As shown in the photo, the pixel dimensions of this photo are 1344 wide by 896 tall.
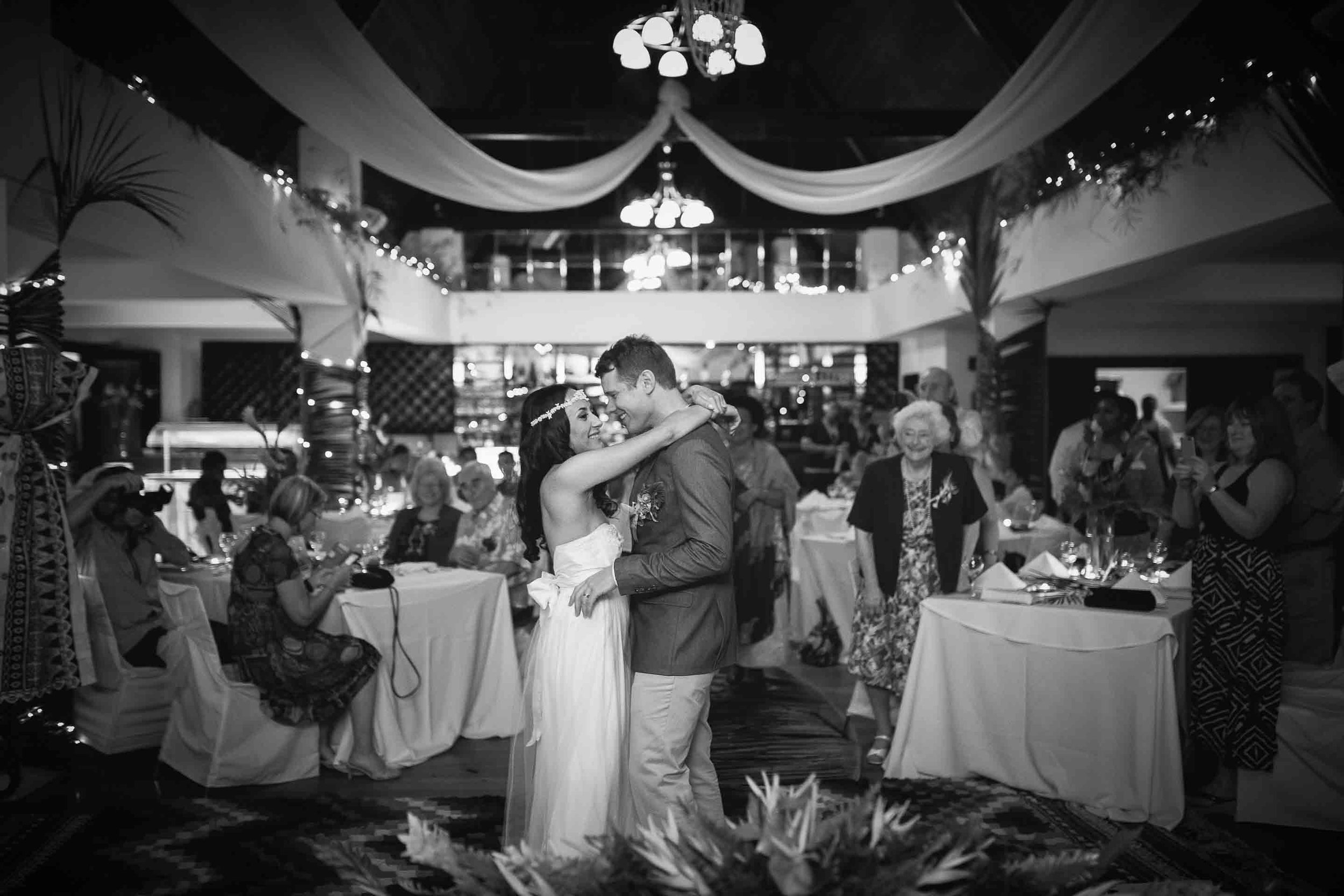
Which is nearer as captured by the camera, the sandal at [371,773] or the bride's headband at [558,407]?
the bride's headband at [558,407]

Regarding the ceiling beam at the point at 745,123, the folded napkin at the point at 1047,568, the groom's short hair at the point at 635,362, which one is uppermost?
the ceiling beam at the point at 745,123

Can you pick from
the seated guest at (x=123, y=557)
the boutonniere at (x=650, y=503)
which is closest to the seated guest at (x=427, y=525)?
the seated guest at (x=123, y=557)

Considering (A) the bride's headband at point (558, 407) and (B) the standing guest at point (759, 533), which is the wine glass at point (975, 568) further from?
(A) the bride's headband at point (558, 407)

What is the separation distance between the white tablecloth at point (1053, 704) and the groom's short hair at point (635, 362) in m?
1.93

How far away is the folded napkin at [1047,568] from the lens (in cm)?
472

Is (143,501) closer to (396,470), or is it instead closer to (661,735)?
(661,735)

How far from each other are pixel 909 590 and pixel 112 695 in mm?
3435

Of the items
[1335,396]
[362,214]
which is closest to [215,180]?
[362,214]

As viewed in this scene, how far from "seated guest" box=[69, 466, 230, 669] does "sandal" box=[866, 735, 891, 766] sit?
2922mm

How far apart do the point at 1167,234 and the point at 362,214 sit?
719 centimetres

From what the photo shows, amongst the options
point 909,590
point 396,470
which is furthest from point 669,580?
point 396,470

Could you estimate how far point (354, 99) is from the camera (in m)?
5.18

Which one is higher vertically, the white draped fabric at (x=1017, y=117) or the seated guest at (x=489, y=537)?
the white draped fabric at (x=1017, y=117)

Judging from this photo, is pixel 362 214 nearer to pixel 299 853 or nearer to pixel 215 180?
pixel 215 180
